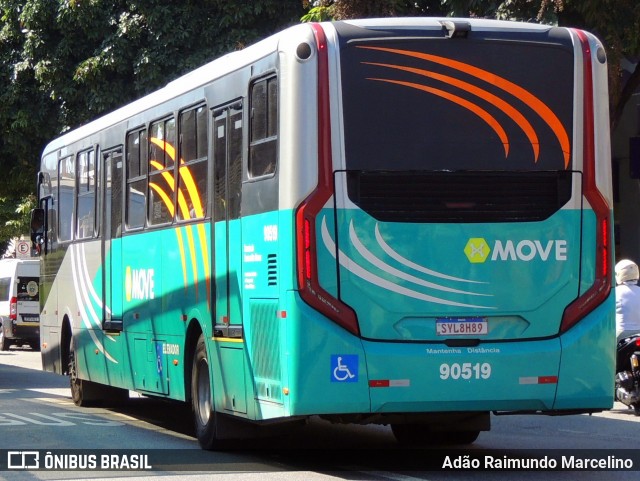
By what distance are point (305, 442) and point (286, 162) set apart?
3917 mm

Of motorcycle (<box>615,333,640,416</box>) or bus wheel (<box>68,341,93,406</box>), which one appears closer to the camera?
motorcycle (<box>615,333,640,416</box>)

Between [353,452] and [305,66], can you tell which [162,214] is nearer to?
[353,452]

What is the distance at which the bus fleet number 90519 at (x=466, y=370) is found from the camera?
34.4 ft

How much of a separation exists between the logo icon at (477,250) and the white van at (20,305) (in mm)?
30976

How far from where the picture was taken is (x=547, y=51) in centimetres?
1100

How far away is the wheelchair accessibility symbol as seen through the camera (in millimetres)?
10344

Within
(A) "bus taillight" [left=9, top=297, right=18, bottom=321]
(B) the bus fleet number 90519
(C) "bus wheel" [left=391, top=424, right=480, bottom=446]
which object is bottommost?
(C) "bus wheel" [left=391, top=424, right=480, bottom=446]

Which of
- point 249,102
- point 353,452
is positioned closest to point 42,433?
point 353,452

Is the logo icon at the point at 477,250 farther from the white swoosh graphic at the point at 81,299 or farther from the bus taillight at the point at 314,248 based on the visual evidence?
the white swoosh graphic at the point at 81,299

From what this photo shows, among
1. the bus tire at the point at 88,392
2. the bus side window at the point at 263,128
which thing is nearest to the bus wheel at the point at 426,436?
the bus side window at the point at 263,128

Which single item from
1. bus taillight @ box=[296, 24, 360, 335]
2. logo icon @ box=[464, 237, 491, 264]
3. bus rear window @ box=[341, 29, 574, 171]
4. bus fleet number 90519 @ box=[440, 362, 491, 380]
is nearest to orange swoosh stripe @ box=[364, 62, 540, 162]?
bus rear window @ box=[341, 29, 574, 171]

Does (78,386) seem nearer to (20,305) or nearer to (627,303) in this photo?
(627,303)

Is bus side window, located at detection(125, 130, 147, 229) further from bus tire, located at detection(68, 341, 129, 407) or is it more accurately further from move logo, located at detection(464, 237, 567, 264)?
move logo, located at detection(464, 237, 567, 264)

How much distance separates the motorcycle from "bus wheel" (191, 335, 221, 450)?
5.35 meters
